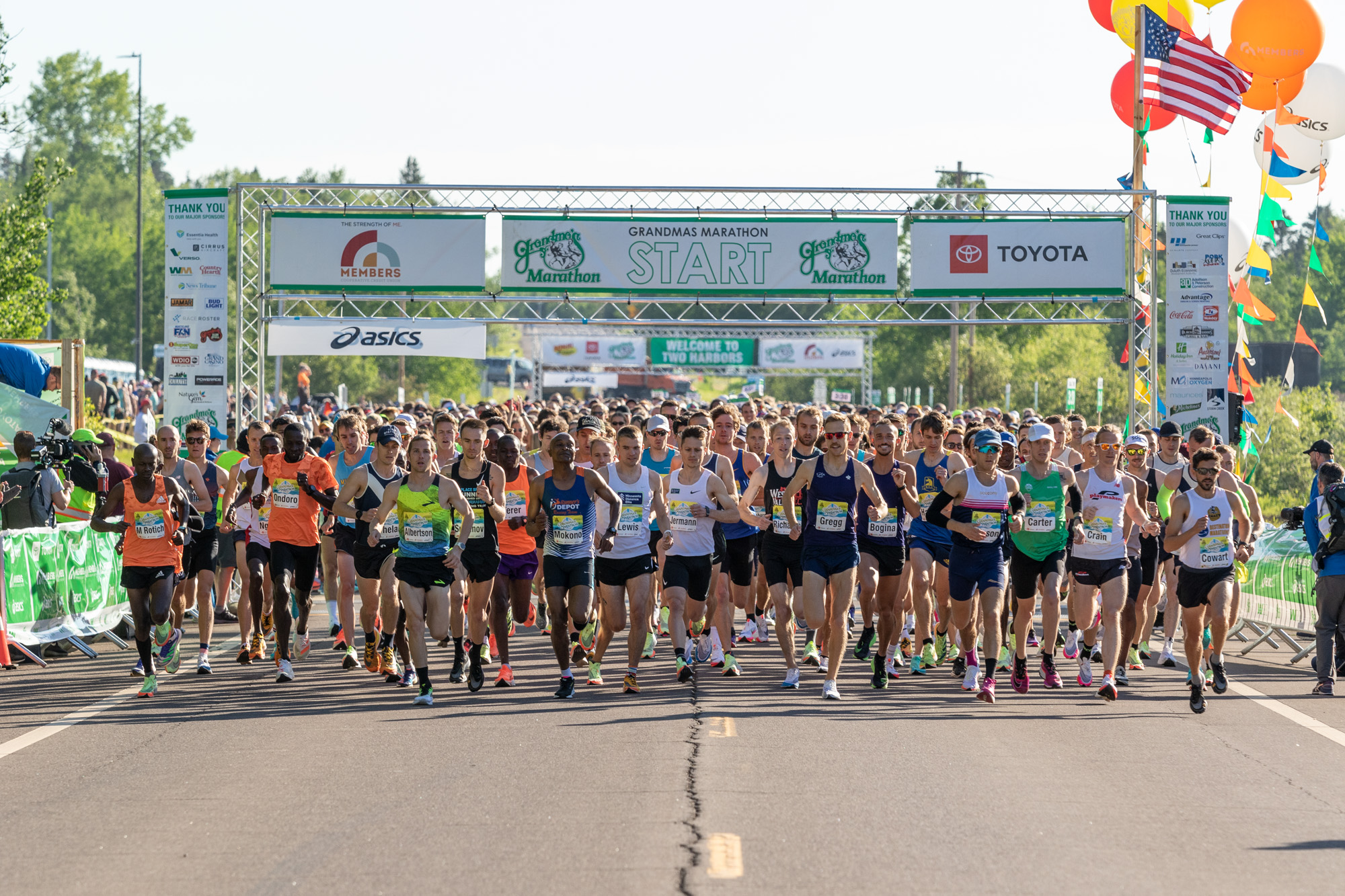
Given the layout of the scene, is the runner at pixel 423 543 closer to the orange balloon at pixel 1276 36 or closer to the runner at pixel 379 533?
the runner at pixel 379 533

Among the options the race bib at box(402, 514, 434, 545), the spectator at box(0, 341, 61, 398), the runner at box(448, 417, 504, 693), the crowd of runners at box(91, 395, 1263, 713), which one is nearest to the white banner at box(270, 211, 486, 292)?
the spectator at box(0, 341, 61, 398)

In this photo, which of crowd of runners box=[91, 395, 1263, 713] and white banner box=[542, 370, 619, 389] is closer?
crowd of runners box=[91, 395, 1263, 713]

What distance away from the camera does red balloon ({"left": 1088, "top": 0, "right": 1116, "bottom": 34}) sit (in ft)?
72.2

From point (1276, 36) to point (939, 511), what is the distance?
35.9 feet

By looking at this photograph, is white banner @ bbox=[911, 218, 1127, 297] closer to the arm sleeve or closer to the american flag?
the american flag

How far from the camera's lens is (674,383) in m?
107

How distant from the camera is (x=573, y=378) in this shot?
74.5 m

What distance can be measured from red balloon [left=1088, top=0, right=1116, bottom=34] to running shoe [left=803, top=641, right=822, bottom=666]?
13.3 m

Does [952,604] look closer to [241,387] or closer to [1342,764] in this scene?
[1342,764]

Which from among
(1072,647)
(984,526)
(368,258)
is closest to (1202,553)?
(984,526)

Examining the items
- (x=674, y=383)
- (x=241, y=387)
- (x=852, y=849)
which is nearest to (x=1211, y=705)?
(x=852, y=849)

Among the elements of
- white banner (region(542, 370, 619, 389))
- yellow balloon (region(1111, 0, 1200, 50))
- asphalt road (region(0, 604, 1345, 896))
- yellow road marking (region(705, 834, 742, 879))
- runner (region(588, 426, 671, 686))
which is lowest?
asphalt road (region(0, 604, 1345, 896))

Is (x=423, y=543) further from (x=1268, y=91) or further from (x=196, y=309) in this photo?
(x=1268, y=91)

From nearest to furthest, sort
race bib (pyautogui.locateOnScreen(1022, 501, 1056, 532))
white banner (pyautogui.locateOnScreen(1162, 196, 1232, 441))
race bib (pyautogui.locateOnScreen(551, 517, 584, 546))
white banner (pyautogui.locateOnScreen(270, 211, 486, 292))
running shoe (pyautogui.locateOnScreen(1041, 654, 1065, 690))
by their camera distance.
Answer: race bib (pyautogui.locateOnScreen(551, 517, 584, 546)) < race bib (pyautogui.locateOnScreen(1022, 501, 1056, 532)) < running shoe (pyautogui.locateOnScreen(1041, 654, 1065, 690)) < white banner (pyautogui.locateOnScreen(1162, 196, 1232, 441)) < white banner (pyautogui.locateOnScreen(270, 211, 486, 292))
